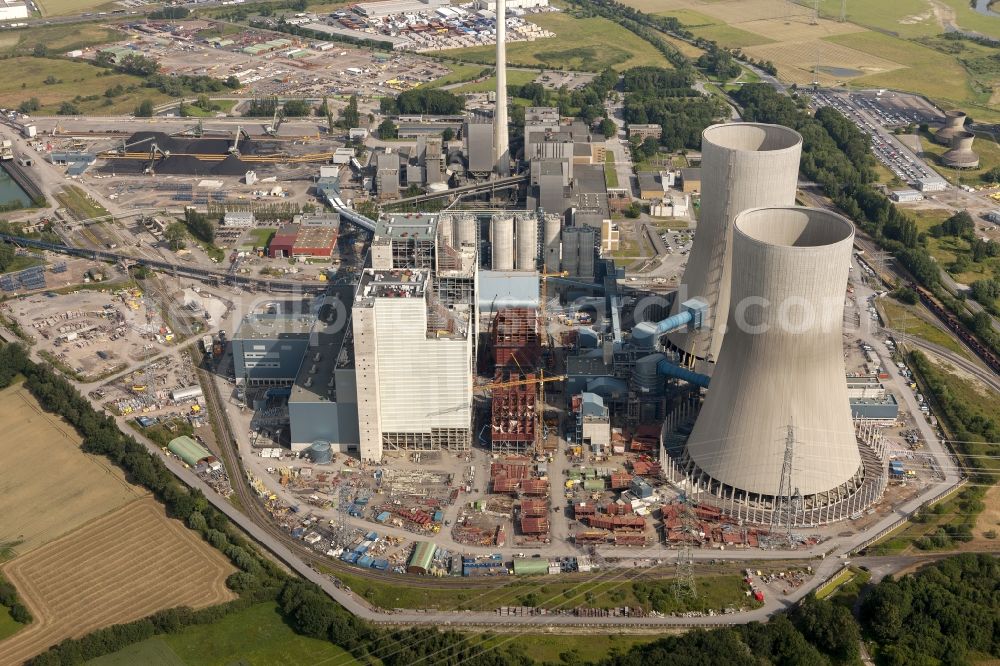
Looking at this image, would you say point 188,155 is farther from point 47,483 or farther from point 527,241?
point 47,483

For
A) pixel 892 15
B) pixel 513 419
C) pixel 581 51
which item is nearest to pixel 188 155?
pixel 513 419

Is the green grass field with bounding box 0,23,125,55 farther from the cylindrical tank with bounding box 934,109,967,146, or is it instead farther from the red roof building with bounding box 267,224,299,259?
the cylindrical tank with bounding box 934,109,967,146

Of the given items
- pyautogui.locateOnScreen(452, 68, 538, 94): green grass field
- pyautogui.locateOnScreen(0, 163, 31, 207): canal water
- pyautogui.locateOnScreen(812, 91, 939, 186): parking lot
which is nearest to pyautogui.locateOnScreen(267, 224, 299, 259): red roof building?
pyautogui.locateOnScreen(0, 163, 31, 207): canal water

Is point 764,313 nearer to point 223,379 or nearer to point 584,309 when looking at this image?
point 584,309

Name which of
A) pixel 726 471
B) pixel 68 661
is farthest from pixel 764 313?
pixel 68 661

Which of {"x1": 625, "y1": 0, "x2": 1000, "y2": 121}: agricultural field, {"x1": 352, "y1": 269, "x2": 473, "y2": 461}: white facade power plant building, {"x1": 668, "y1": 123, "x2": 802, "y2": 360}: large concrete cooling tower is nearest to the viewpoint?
{"x1": 352, "y1": 269, "x2": 473, "y2": 461}: white facade power plant building

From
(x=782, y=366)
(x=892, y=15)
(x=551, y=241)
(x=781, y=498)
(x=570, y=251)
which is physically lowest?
(x=781, y=498)
